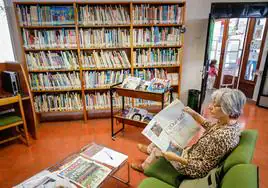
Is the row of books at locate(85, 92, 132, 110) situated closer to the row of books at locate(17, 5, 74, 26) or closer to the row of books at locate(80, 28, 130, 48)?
the row of books at locate(80, 28, 130, 48)

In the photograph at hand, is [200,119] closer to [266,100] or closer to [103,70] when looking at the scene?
[103,70]

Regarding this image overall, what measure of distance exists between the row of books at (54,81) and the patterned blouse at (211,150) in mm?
2405

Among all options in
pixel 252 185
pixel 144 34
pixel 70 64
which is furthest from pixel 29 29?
pixel 252 185

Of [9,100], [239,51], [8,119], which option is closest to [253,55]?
[239,51]

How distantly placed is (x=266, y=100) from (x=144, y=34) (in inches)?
126


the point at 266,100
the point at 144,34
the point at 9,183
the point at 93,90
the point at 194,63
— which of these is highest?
the point at 144,34

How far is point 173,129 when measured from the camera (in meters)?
1.62

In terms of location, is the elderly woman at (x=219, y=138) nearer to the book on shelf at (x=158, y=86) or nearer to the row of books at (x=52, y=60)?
the book on shelf at (x=158, y=86)

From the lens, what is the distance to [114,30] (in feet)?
9.75

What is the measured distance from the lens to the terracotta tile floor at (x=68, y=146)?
6.65 ft

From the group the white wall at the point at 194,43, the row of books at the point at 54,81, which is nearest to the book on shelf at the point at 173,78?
the white wall at the point at 194,43

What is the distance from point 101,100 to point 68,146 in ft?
3.32

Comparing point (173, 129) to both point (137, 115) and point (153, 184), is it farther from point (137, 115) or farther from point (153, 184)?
point (137, 115)

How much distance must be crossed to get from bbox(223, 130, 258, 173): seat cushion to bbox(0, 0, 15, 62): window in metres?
3.52
